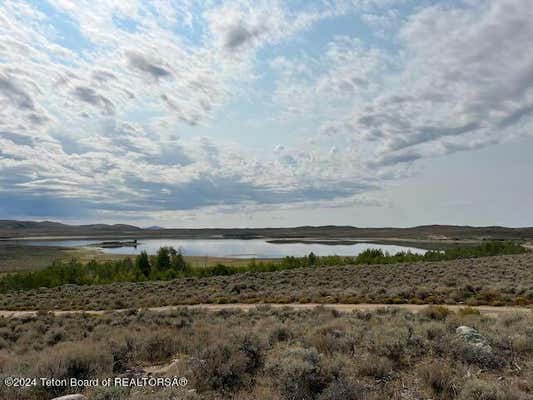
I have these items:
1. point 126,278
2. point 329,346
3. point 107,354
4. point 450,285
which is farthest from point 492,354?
point 126,278

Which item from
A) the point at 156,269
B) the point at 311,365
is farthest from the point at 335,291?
the point at 156,269

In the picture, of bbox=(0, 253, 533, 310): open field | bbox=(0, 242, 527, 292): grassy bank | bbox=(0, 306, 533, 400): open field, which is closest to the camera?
bbox=(0, 306, 533, 400): open field

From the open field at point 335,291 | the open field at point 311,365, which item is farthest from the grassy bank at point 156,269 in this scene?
the open field at point 311,365

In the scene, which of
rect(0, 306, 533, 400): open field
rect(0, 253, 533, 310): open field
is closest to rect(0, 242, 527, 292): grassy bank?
rect(0, 253, 533, 310): open field

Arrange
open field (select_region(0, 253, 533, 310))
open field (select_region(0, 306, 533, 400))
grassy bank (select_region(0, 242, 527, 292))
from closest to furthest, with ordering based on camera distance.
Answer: open field (select_region(0, 306, 533, 400))
open field (select_region(0, 253, 533, 310))
grassy bank (select_region(0, 242, 527, 292))

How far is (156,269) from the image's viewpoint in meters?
58.7

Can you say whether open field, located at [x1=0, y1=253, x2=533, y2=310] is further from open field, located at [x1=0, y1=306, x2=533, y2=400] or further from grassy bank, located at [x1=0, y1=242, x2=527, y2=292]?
open field, located at [x1=0, y1=306, x2=533, y2=400]

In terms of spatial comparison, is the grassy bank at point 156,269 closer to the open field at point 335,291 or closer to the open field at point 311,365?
the open field at point 335,291

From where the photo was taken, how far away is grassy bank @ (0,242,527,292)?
4883 cm

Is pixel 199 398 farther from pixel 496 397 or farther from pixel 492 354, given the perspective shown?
pixel 492 354

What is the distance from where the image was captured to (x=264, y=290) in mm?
30344

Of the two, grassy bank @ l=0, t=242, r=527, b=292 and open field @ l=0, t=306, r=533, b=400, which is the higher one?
open field @ l=0, t=306, r=533, b=400

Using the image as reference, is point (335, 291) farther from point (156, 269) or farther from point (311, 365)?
point (156, 269)

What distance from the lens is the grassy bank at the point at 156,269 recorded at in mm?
48825
